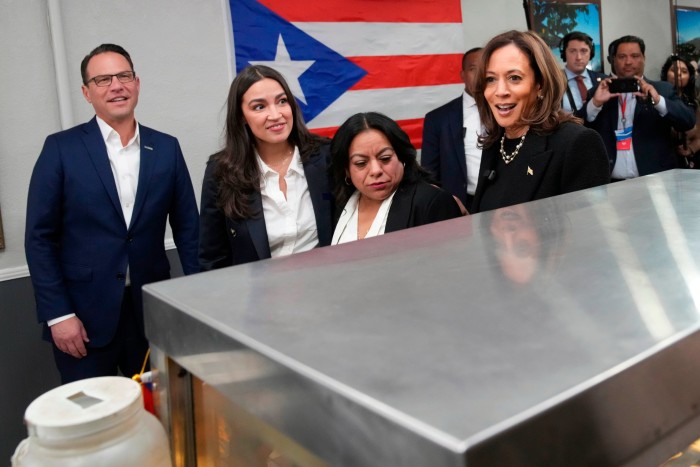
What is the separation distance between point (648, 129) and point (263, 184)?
2983 millimetres

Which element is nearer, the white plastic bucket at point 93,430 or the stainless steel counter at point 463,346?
the stainless steel counter at point 463,346

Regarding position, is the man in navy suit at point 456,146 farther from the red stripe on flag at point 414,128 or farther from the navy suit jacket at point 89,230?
the navy suit jacket at point 89,230

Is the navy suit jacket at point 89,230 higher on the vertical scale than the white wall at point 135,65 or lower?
lower

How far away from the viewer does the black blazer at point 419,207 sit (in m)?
1.97

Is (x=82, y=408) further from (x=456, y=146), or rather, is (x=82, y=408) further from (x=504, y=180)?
(x=456, y=146)

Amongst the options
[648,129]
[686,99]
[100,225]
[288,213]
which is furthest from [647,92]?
[100,225]

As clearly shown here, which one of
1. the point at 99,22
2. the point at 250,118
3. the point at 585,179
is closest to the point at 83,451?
the point at 585,179

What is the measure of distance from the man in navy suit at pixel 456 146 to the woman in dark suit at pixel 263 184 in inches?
51.5

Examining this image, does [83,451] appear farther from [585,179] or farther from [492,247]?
[585,179]

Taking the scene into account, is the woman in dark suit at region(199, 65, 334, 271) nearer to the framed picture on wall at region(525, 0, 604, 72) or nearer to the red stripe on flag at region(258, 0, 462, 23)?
the red stripe on flag at region(258, 0, 462, 23)

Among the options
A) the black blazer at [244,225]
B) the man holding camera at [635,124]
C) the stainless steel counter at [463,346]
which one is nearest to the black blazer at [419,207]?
the black blazer at [244,225]

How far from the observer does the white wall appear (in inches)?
111

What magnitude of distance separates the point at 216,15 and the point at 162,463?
307cm

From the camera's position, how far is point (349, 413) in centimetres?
36
